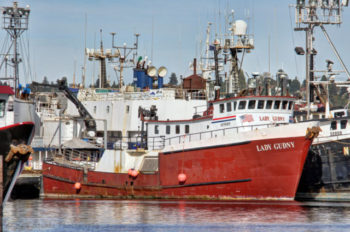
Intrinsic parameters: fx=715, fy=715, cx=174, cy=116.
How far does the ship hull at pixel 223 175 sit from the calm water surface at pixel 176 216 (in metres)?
1.05

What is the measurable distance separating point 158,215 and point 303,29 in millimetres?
18408

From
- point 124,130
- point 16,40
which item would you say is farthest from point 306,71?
point 16,40

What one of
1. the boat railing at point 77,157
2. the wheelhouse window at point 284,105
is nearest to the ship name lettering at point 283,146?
the wheelhouse window at point 284,105

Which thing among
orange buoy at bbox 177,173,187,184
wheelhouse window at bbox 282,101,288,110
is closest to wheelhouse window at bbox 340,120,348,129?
wheelhouse window at bbox 282,101,288,110

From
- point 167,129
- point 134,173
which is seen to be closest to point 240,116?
point 167,129

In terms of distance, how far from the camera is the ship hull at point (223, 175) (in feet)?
130

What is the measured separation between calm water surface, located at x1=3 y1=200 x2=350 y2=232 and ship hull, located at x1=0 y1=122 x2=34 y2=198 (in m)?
3.04

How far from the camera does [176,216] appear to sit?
3528 centimetres

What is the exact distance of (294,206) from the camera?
127 ft

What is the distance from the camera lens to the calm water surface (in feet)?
104

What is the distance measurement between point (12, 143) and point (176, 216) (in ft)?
32.9

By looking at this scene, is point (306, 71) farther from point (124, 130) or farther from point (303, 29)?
point (124, 130)

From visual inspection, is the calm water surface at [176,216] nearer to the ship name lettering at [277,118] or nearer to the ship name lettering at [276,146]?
the ship name lettering at [276,146]

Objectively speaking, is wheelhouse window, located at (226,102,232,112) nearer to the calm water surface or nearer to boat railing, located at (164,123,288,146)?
boat railing, located at (164,123,288,146)
